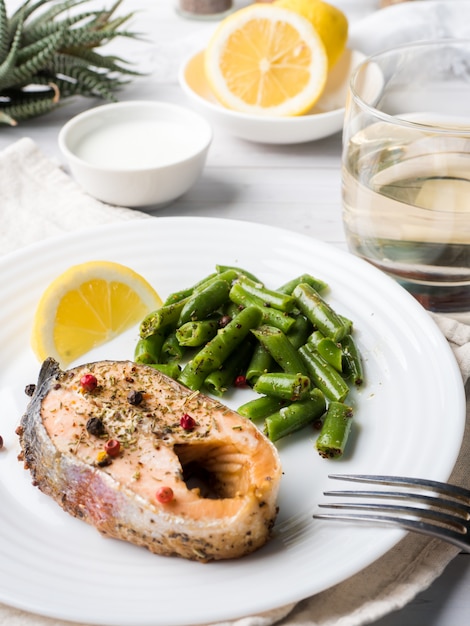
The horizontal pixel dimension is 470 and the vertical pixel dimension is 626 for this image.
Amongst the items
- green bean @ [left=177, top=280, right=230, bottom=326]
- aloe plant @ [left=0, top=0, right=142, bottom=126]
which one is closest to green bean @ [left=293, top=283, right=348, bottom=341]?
green bean @ [left=177, top=280, right=230, bottom=326]

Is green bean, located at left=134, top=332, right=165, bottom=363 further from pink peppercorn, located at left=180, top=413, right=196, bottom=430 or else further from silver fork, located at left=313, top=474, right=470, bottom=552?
silver fork, located at left=313, top=474, right=470, bottom=552

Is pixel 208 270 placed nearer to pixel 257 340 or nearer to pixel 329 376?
pixel 257 340

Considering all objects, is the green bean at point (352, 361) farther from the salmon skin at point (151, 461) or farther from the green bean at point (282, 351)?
the salmon skin at point (151, 461)

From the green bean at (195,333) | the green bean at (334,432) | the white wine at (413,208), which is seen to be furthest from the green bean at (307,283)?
the green bean at (334,432)

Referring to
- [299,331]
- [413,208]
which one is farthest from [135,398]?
[413,208]

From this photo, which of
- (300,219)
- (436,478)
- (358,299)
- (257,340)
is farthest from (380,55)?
(436,478)
